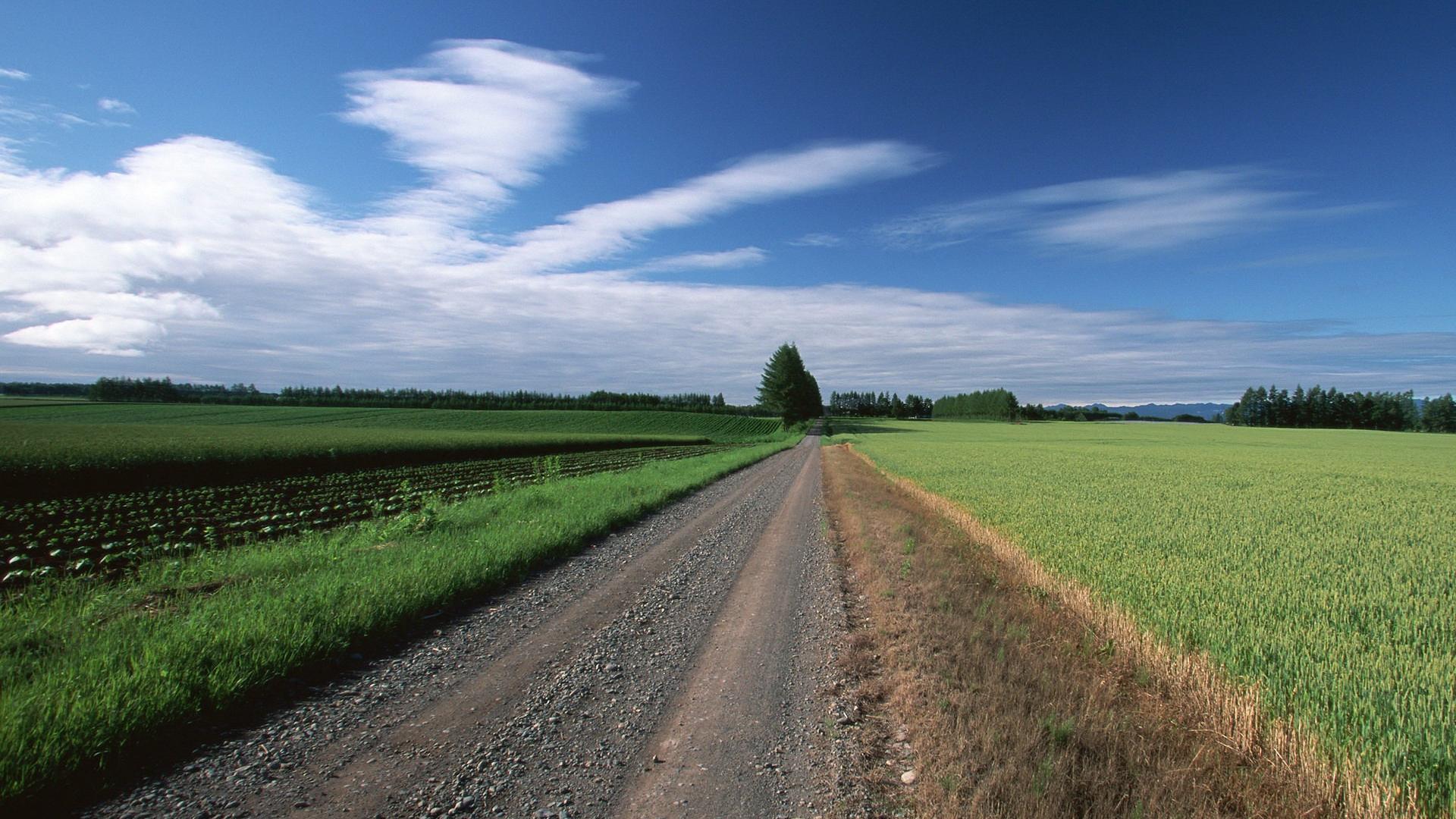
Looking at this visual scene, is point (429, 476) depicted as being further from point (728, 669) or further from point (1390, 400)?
point (1390, 400)

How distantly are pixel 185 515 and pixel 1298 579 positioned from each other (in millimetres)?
24906

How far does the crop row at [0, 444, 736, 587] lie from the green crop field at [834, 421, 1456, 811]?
15.7 meters

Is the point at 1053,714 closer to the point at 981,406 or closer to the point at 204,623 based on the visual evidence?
the point at 204,623

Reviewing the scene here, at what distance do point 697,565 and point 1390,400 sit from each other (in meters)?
164

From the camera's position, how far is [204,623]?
598 centimetres

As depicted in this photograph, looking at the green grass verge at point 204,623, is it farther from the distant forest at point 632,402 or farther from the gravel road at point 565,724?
the distant forest at point 632,402

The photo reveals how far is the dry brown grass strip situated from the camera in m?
3.75

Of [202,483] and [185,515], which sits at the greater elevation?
[185,515]

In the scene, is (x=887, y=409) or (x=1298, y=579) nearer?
(x=1298, y=579)

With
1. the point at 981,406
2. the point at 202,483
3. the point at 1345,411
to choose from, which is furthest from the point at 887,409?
the point at 202,483

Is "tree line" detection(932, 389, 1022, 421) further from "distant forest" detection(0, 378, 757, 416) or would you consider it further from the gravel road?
the gravel road

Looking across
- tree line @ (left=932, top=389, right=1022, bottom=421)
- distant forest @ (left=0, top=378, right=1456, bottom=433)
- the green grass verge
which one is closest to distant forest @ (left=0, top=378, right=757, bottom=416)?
distant forest @ (left=0, top=378, right=1456, bottom=433)

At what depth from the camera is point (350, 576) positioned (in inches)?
309

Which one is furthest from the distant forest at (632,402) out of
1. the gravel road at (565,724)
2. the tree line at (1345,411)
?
the gravel road at (565,724)
